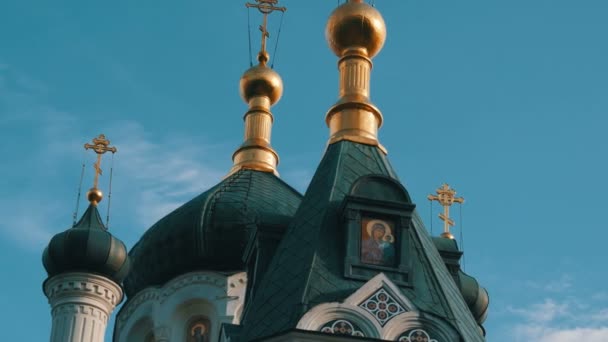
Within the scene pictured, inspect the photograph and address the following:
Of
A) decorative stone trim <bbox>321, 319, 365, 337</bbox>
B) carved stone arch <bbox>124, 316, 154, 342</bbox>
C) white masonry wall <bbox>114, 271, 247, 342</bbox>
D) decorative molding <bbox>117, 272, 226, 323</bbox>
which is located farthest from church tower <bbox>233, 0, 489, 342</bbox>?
carved stone arch <bbox>124, 316, 154, 342</bbox>

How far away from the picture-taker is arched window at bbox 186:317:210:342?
23.1m

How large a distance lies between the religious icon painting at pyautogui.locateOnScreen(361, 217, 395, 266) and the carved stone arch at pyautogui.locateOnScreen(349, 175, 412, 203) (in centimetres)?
29

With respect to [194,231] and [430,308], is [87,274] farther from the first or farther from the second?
[430,308]

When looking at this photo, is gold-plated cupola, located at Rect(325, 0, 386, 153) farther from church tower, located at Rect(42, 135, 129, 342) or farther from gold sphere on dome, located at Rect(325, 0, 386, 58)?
church tower, located at Rect(42, 135, 129, 342)

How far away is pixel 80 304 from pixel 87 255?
2.12 feet

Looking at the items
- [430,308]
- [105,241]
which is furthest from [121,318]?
[430,308]

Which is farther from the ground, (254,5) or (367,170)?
(254,5)

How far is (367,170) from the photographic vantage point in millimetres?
20438

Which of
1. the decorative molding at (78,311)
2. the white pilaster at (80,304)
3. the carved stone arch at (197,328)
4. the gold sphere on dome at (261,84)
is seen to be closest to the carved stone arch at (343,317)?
the white pilaster at (80,304)

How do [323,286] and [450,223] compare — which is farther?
[450,223]

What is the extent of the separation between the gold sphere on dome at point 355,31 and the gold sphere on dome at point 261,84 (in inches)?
147

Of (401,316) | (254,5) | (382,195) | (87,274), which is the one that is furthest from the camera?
(254,5)

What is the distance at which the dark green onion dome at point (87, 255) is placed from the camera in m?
20.8

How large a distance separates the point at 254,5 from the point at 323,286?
8970 mm
